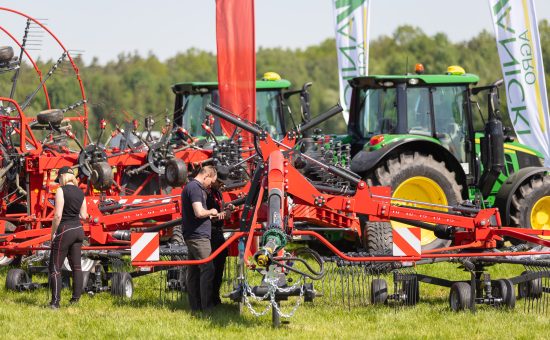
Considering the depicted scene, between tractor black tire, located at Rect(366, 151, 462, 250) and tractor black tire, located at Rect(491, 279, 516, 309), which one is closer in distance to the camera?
tractor black tire, located at Rect(491, 279, 516, 309)

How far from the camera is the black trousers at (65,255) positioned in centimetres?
996

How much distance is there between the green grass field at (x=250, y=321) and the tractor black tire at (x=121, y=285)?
11 cm

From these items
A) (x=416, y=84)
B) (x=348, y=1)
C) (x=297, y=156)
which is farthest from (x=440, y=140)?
(x=348, y=1)

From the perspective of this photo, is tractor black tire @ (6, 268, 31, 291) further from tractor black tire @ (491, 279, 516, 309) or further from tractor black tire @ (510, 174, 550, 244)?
tractor black tire @ (510, 174, 550, 244)

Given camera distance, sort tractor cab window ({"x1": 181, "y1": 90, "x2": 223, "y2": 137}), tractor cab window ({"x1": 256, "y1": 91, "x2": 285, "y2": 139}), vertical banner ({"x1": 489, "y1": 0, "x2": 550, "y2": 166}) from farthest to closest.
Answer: vertical banner ({"x1": 489, "y1": 0, "x2": 550, "y2": 166}) → tractor cab window ({"x1": 181, "y1": 90, "x2": 223, "y2": 137}) → tractor cab window ({"x1": 256, "y1": 91, "x2": 285, "y2": 139})

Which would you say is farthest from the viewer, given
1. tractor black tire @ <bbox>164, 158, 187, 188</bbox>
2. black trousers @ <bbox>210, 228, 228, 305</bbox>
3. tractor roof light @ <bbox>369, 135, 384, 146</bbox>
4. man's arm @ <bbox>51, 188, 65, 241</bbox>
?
tractor roof light @ <bbox>369, 135, 384, 146</bbox>

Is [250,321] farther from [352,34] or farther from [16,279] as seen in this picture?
[352,34]

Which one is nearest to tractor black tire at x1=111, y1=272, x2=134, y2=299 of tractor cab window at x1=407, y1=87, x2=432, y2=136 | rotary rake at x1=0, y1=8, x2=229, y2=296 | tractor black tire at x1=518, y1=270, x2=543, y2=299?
rotary rake at x1=0, y1=8, x2=229, y2=296

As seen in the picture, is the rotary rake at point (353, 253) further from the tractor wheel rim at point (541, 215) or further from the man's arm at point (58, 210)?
the tractor wheel rim at point (541, 215)

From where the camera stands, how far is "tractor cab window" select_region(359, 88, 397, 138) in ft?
45.6

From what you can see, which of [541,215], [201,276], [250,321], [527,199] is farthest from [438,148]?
[250,321]

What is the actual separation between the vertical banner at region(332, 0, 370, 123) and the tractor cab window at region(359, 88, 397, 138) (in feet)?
19.8

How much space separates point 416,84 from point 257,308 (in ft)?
16.9

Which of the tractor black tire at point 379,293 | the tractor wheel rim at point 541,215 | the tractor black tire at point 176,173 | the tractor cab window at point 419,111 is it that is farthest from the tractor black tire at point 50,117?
the tractor wheel rim at point 541,215
